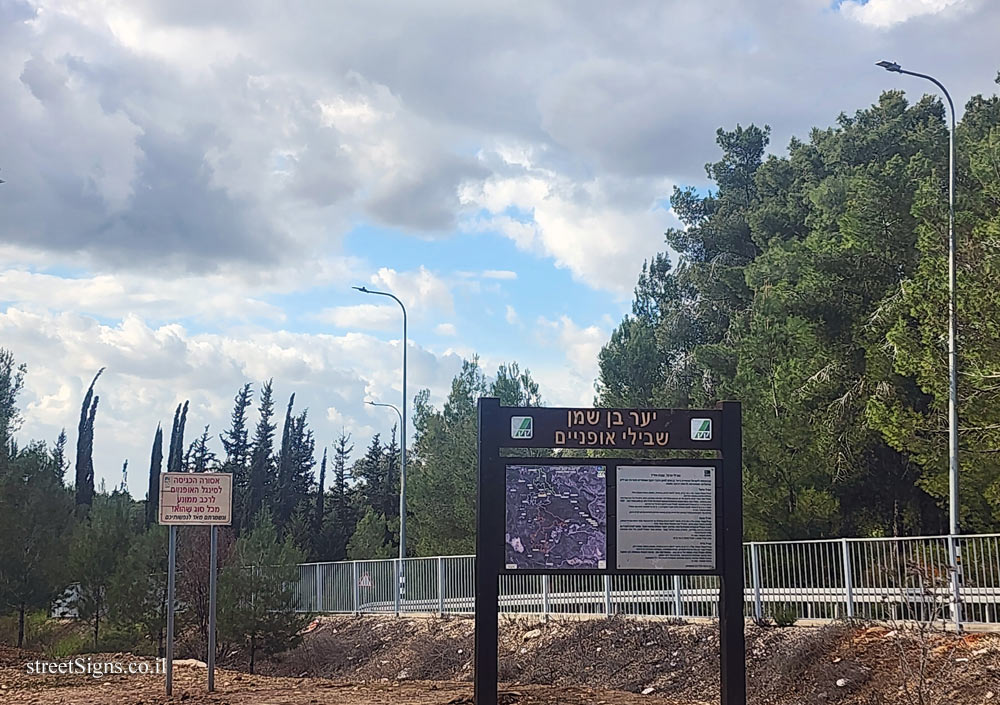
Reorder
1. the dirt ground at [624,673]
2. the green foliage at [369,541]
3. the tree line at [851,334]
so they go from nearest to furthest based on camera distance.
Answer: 1. the dirt ground at [624,673]
2. the tree line at [851,334]
3. the green foliage at [369,541]

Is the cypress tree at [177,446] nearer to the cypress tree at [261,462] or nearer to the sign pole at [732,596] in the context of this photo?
the cypress tree at [261,462]

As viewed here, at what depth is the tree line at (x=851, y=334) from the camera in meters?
20.9

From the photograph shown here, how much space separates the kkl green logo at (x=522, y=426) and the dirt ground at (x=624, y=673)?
3350mm

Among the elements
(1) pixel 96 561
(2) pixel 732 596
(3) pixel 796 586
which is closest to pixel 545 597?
(3) pixel 796 586

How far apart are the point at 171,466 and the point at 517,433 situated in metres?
60.6

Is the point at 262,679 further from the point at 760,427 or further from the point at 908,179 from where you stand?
the point at 908,179

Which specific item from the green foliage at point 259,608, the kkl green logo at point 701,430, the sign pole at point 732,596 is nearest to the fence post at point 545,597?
the green foliage at point 259,608

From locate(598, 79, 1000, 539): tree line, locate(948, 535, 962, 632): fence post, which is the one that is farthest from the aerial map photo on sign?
locate(598, 79, 1000, 539): tree line

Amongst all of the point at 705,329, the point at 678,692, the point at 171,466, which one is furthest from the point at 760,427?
the point at 171,466

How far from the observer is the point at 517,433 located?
1242 cm

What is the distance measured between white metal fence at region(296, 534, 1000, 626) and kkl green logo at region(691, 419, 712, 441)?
2.61 m

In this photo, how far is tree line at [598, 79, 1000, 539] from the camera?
20.9 meters

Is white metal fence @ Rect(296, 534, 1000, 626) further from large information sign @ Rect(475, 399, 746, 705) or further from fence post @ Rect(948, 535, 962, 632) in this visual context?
large information sign @ Rect(475, 399, 746, 705)

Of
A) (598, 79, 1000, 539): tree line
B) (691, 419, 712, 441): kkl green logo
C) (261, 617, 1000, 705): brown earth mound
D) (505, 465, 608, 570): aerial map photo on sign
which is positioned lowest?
(261, 617, 1000, 705): brown earth mound
